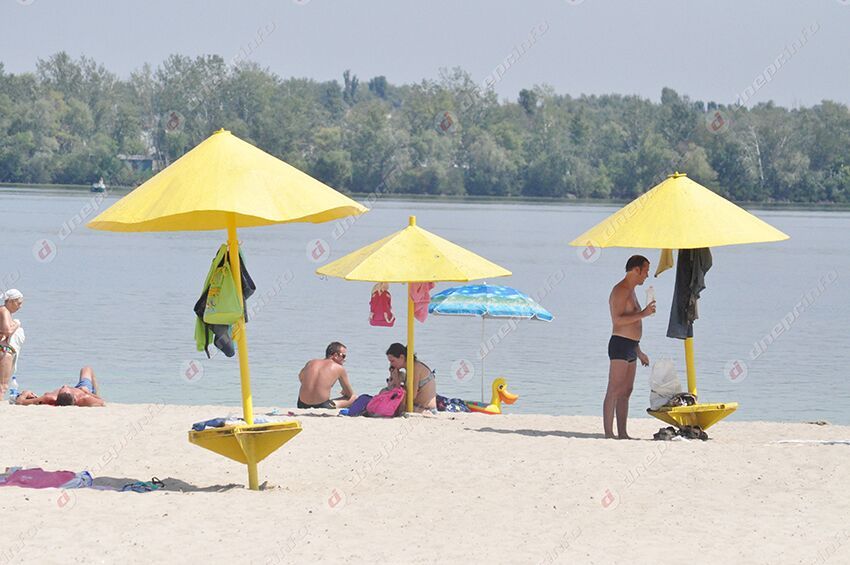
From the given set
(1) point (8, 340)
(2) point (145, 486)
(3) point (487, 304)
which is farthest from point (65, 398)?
(3) point (487, 304)

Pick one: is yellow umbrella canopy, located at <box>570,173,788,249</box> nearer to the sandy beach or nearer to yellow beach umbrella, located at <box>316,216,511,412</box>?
yellow beach umbrella, located at <box>316,216,511,412</box>

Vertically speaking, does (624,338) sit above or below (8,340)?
above

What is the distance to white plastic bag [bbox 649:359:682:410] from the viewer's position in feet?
36.3

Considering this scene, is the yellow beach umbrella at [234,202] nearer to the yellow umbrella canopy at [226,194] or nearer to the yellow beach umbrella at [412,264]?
the yellow umbrella canopy at [226,194]

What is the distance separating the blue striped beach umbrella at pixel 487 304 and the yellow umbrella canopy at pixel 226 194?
543 centimetres

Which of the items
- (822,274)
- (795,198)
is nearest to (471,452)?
(822,274)

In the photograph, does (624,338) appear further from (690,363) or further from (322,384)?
(322,384)

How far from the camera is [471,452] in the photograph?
1043 centimetres

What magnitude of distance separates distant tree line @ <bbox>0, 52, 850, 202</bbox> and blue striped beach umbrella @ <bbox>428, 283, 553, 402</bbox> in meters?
73.2

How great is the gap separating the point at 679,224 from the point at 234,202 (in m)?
3.78

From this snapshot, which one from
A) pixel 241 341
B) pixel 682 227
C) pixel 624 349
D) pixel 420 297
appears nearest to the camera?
pixel 241 341

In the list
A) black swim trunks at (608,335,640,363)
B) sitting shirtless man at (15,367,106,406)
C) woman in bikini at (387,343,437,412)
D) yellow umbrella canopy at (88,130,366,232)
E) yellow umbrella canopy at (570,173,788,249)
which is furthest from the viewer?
woman in bikini at (387,343,437,412)

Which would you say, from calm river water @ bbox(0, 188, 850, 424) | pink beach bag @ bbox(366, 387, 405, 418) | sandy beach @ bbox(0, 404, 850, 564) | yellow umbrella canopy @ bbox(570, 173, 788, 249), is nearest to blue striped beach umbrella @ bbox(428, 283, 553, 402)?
pink beach bag @ bbox(366, 387, 405, 418)

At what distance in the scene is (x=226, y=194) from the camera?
28.1ft
